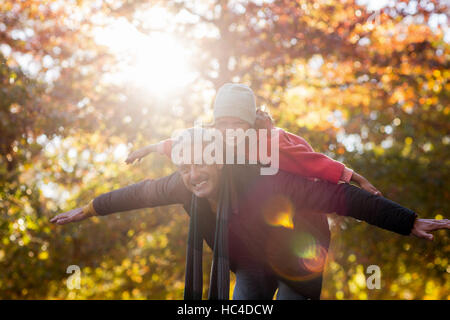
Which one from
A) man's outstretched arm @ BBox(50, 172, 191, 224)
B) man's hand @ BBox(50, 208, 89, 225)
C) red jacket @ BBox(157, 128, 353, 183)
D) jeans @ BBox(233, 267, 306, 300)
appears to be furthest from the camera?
man's hand @ BBox(50, 208, 89, 225)

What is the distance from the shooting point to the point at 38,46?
709 cm

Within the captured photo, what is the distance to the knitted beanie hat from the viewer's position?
304 centimetres

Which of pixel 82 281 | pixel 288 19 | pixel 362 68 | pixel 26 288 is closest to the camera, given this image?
pixel 288 19

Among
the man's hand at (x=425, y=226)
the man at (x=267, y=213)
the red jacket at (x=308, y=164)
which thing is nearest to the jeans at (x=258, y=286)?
the man at (x=267, y=213)

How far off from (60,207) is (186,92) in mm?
2570

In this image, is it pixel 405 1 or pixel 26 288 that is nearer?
pixel 405 1

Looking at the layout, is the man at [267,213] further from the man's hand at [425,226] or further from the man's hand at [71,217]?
the man's hand at [71,217]

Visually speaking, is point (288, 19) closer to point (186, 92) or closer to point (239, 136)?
point (186, 92)

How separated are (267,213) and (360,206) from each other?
490 mm

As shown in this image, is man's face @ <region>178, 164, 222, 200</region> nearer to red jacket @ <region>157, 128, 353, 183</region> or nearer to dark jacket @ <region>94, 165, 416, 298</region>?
dark jacket @ <region>94, 165, 416, 298</region>

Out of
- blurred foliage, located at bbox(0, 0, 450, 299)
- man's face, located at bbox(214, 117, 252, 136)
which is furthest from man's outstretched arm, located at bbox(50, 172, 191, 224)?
blurred foliage, located at bbox(0, 0, 450, 299)

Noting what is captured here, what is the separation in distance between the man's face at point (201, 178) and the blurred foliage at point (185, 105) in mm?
3797
